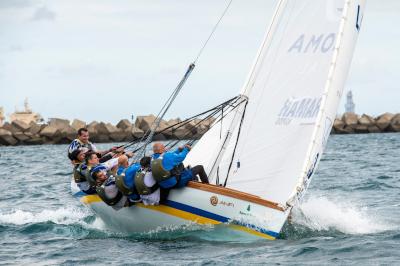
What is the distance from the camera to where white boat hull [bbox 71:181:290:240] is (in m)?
9.11

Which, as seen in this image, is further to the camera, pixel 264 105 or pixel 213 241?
pixel 264 105

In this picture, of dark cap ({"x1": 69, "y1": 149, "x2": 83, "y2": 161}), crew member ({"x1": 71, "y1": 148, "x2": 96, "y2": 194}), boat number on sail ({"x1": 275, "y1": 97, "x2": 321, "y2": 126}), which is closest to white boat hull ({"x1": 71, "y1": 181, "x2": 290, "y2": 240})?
crew member ({"x1": 71, "y1": 148, "x2": 96, "y2": 194})

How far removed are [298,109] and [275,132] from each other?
0.42 meters

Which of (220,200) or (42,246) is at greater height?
(220,200)

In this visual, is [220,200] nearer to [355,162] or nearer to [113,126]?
[355,162]

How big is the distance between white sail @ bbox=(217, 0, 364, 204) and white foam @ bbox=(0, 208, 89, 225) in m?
3.04

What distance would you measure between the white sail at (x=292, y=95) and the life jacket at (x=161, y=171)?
1.21m

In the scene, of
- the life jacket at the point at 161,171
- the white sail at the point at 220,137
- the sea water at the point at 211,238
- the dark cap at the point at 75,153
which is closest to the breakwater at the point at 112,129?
the sea water at the point at 211,238

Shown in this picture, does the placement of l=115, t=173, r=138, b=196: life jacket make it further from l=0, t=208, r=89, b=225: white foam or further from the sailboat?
l=0, t=208, r=89, b=225: white foam

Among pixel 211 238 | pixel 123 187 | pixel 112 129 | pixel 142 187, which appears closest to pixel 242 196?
pixel 211 238

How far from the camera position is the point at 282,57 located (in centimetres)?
1022

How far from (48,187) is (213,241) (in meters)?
9.39

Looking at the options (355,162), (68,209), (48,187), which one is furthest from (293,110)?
(355,162)

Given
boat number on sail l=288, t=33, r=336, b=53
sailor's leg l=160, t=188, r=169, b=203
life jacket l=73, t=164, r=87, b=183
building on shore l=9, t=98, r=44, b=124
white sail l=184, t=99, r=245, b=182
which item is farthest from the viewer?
building on shore l=9, t=98, r=44, b=124
